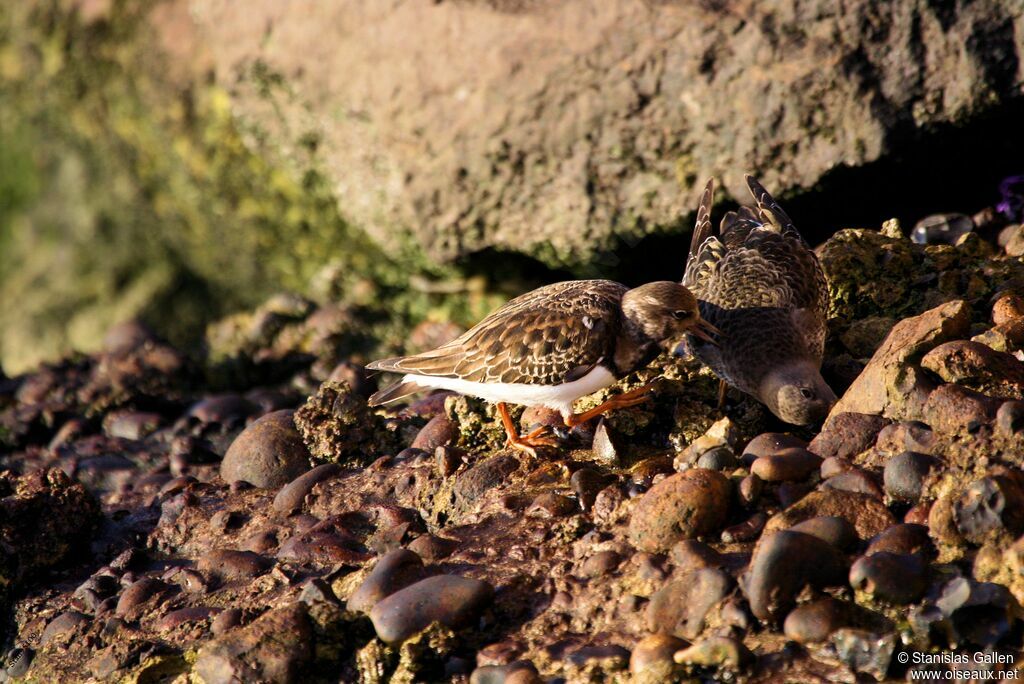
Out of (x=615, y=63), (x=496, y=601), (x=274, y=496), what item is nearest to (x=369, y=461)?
(x=274, y=496)

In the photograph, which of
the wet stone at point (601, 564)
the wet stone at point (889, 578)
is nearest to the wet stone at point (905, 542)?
the wet stone at point (889, 578)

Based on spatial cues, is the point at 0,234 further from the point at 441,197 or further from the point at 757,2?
the point at 757,2

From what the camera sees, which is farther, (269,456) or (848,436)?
(269,456)

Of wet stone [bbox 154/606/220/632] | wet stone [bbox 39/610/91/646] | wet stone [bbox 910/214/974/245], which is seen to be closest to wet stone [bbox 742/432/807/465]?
wet stone [bbox 910/214/974/245]

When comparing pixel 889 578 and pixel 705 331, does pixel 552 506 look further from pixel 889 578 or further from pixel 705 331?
pixel 889 578

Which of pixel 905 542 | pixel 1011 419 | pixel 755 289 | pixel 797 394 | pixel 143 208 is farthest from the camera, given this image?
pixel 143 208

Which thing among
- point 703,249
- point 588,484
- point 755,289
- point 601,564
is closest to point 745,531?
point 601,564
